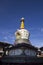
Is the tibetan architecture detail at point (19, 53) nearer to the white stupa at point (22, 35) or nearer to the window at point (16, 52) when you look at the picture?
the window at point (16, 52)

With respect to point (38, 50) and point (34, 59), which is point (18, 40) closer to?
point (38, 50)

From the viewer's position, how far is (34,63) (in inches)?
473

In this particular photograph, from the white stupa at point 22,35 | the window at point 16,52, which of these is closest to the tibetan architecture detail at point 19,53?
the window at point 16,52

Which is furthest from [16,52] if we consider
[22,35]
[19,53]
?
[22,35]

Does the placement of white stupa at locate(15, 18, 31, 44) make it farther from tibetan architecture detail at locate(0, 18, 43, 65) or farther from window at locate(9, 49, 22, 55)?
window at locate(9, 49, 22, 55)

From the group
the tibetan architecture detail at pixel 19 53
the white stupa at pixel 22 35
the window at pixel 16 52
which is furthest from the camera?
the white stupa at pixel 22 35

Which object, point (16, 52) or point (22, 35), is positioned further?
point (22, 35)

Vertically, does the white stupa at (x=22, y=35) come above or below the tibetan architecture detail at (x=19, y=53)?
above

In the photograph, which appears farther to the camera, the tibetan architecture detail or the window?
the window

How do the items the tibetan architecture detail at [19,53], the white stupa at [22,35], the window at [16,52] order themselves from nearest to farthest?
the tibetan architecture detail at [19,53], the window at [16,52], the white stupa at [22,35]

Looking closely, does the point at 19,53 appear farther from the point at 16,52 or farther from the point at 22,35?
the point at 22,35

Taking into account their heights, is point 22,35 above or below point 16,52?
above

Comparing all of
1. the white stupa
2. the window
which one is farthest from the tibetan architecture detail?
the white stupa

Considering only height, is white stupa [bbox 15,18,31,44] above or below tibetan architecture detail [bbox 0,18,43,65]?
above
